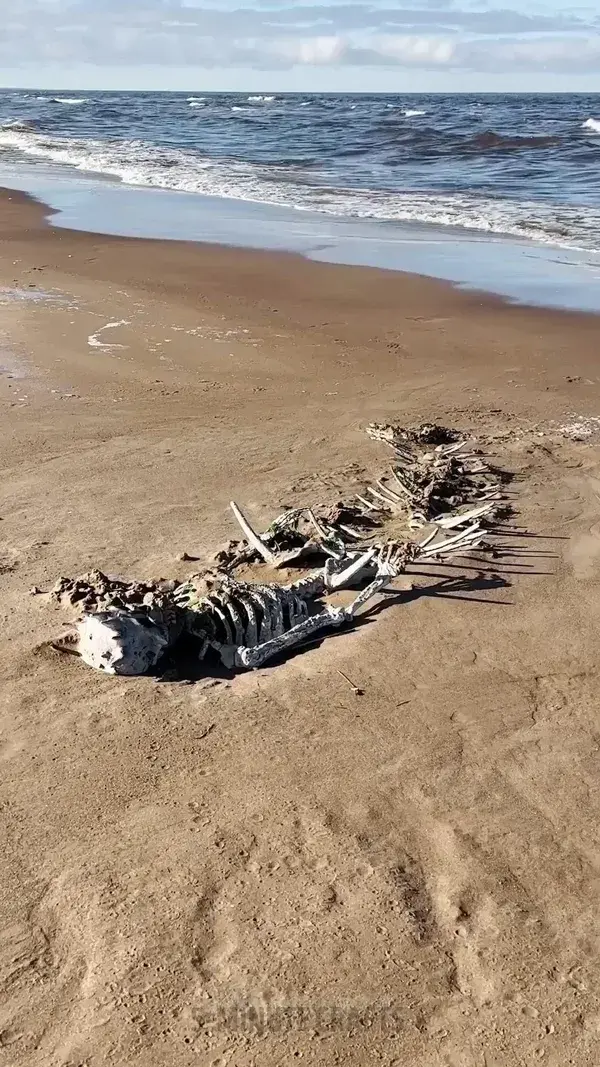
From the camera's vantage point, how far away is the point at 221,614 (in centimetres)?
436

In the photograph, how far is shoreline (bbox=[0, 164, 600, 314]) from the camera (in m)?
12.3

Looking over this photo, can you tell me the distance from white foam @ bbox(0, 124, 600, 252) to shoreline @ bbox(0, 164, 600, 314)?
497 mm

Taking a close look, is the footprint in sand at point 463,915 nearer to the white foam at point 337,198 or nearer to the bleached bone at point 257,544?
the bleached bone at point 257,544

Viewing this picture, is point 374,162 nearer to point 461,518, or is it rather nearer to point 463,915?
point 461,518

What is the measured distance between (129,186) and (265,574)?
67.2 feet

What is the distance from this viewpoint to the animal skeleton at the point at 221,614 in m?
4.16

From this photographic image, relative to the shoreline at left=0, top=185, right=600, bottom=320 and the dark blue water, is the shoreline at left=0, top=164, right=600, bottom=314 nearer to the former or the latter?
the shoreline at left=0, top=185, right=600, bottom=320

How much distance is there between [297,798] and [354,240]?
13216 mm

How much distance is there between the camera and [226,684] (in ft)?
13.8

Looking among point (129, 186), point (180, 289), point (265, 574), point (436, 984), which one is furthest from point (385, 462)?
point (129, 186)

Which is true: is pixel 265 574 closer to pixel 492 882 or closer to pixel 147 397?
pixel 492 882

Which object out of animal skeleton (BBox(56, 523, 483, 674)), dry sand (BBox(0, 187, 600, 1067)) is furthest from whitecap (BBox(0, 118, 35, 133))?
animal skeleton (BBox(56, 523, 483, 674))

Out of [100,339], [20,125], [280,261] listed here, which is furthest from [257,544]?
[20,125]

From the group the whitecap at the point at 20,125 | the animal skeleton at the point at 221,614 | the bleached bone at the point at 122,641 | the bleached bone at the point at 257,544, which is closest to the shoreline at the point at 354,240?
the bleached bone at the point at 257,544
